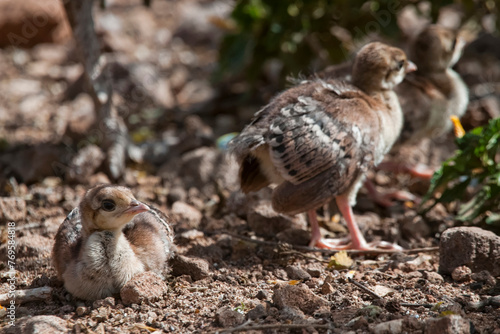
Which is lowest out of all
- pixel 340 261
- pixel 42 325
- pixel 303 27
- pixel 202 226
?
pixel 340 261

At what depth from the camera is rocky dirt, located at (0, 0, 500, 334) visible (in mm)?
3557

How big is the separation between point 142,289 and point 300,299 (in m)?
0.95

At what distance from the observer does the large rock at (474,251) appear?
4.00 m

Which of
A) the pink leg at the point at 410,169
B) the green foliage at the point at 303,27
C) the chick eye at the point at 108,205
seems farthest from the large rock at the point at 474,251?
the green foliage at the point at 303,27

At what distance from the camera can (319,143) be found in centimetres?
432

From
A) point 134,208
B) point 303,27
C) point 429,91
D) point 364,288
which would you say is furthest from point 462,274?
point 303,27

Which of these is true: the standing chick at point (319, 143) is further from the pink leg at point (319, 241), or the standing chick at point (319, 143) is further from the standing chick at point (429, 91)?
the standing chick at point (429, 91)

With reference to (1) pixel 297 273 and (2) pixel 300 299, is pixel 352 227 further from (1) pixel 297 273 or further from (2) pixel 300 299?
(2) pixel 300 299

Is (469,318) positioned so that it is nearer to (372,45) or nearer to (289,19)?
(372,45)

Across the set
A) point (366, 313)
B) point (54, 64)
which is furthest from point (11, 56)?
point (366, 313)

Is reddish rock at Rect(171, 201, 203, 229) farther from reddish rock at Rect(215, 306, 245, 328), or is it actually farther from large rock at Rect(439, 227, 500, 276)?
large rock at Rect(439, 227, 500, 276)

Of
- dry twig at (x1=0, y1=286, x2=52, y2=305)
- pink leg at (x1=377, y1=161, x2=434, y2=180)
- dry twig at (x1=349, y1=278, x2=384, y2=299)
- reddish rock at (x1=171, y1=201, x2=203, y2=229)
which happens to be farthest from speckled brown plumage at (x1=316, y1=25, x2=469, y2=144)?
dry twig at (x1=0, y1=286, x2=52, y2=305)

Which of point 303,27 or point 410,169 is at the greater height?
point 303,27

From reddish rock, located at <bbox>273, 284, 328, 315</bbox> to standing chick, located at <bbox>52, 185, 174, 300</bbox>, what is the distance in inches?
35.0
